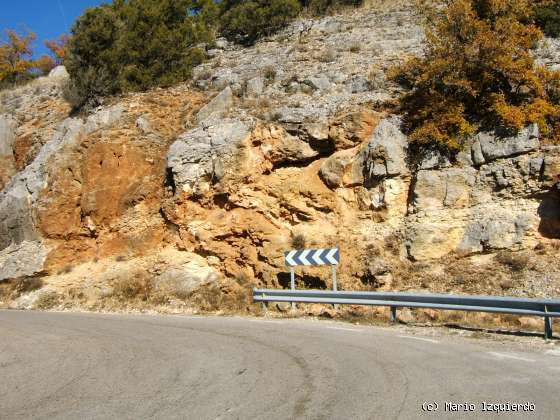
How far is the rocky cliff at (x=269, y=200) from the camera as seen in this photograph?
14.6 metres

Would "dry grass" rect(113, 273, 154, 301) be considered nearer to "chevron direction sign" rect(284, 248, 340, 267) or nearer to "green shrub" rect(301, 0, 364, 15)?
"chevron direction sign" rect(284, 248, 340, 267)

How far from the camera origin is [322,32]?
1120 inches

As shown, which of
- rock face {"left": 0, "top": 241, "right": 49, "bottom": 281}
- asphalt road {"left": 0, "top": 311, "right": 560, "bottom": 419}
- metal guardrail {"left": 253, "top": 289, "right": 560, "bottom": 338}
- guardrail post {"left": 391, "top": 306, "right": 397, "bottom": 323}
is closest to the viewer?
asphalt road {"left": 0, "top": 311, "right": 560, "bottom": 419}

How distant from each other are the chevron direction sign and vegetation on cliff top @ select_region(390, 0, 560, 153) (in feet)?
17.2

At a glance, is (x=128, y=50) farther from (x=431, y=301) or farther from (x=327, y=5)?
(x=431, y=301)

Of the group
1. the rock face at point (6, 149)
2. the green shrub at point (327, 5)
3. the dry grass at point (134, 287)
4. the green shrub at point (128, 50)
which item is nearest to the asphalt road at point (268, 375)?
the dry grass at point (134, 287)

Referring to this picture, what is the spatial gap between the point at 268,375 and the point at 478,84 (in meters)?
13.2

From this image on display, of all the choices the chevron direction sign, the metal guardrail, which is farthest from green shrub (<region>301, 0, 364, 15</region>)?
the metal guardrail

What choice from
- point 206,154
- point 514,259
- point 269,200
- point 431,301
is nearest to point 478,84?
point 514,259

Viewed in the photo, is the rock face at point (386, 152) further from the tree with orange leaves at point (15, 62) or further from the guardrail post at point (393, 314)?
the tree with orange leaves at point (15, 62)

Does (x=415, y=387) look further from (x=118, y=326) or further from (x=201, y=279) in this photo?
(x=201, y=279)

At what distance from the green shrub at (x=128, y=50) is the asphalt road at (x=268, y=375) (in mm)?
16770

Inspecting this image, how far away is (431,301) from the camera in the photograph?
35.4 ft

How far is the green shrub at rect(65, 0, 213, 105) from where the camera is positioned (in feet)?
81.1
